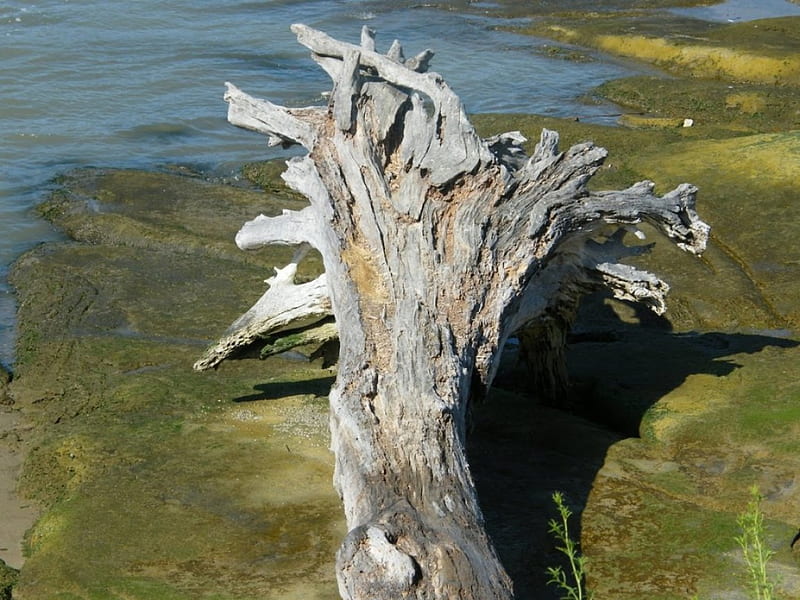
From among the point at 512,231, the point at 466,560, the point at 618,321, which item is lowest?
the point at 618,321

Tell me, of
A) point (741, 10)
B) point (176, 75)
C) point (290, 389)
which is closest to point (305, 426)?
point (290, 389)

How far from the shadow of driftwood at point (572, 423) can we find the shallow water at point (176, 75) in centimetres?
464

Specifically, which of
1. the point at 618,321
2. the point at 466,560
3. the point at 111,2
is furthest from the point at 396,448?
the point at 111,2

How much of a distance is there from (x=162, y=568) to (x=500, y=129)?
1027 centimetres

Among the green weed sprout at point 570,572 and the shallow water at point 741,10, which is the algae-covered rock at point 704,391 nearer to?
the green weed sprout at point 570,572

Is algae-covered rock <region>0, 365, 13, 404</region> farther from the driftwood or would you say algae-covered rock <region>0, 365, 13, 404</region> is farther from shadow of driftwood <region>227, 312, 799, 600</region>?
shadow of driftwood <region>227, 312, 799, 600</region>

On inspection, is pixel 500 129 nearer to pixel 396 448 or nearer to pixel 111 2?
pixel 396 448

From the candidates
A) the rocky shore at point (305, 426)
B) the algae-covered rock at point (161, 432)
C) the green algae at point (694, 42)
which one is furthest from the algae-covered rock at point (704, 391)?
the green algae at point (694, 42)

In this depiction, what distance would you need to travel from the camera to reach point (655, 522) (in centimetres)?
585

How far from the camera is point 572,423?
23.4 ft

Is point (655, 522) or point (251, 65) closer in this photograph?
point (655, 522)

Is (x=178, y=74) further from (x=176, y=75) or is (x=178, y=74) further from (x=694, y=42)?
(x=694, y=42)

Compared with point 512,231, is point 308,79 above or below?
below

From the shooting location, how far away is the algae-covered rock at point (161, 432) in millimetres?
5559
